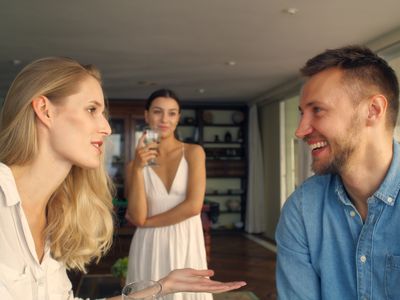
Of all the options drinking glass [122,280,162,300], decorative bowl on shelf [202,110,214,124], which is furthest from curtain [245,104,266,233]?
drinking glass [122,280,162,300]

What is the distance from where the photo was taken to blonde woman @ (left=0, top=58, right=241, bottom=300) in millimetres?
1180

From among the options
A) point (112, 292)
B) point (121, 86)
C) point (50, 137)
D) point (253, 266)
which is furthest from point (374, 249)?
point (121, 86)

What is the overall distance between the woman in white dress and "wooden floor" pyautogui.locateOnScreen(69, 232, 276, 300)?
2.66 metres

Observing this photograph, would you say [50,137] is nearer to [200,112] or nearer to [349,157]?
[349,157]

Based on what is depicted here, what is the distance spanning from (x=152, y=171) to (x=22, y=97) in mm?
1052

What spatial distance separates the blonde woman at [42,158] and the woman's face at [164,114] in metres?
0.77

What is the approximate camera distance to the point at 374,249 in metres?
1.29

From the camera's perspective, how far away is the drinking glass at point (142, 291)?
91 centimetres

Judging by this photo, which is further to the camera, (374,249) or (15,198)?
(374,249)

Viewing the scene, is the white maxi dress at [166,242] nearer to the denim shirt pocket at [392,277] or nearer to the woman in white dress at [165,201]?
the woman in white dress at [165,201]

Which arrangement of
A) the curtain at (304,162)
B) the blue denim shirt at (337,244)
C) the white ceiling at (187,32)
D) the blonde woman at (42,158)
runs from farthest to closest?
the curtain at (304,162)
the white ceiling at (187,32)
the blue denim shirt at (337,244)
the blonde woman at (42,158)

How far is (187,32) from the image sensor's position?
395cm

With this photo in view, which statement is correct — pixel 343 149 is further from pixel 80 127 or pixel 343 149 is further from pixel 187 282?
pixel 80 127

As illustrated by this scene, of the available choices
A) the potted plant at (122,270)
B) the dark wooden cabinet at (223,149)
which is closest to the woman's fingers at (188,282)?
the potted plant at (122,270)
